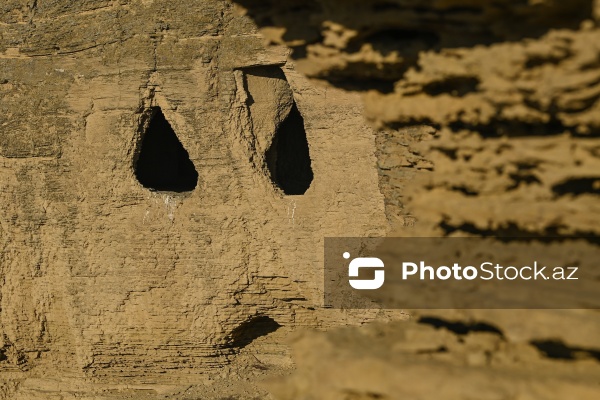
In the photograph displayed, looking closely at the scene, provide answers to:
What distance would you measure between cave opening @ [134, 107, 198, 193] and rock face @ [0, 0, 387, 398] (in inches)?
22.4

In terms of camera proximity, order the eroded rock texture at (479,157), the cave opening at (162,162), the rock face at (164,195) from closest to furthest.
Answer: the eroded rock texture at (479,157), the rock face at (164,195), the cave opening at (162,162)


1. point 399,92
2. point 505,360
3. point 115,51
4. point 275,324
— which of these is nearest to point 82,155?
point 115,51

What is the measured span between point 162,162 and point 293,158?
115cm

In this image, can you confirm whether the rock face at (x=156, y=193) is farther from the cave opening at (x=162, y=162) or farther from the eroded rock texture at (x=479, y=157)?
the eroded rock texture at (x=479, y=157)

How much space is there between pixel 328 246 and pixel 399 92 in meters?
4.19

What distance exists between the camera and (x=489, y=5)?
2088 mm

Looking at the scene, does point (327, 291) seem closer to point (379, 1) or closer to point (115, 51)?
point (115, 51)

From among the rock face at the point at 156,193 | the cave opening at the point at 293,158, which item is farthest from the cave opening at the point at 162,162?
the cave opening at the point at 293,158

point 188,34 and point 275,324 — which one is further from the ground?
point 188,34

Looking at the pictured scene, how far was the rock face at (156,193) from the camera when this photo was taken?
6.54 meters

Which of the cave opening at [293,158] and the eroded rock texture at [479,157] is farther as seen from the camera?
the cave opening at [293,158]

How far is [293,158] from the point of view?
8.09 metres

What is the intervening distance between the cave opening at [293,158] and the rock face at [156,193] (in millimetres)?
880

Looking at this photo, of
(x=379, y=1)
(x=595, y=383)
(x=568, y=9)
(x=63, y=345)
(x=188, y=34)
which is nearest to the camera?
(x=595, y=383)
